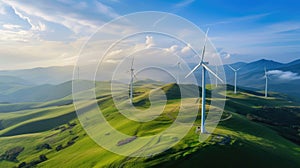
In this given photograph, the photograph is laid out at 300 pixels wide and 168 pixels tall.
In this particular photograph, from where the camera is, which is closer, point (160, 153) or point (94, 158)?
point (160, 153)

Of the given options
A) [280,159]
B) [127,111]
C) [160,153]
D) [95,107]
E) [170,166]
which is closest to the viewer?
[170,166]

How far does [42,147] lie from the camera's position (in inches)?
5581

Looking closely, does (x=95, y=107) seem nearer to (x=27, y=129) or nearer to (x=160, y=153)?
(x=27, y=129)

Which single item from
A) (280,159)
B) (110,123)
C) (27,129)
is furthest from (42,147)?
(280,159)

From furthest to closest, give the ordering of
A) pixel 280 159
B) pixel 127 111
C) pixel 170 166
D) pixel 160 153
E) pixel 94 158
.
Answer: pixel 127 111
pixel 94 158
pixel 280 159
pixel 160 153
pixel 170 166

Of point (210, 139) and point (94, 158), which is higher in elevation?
point (210, 139)

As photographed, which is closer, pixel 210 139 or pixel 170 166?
pixel 170 166

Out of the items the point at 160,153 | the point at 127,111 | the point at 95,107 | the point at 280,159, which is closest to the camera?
the point at 160,153

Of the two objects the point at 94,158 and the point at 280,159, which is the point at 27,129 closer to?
the point at 94,158

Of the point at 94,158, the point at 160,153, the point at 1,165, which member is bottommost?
the point at 1,165

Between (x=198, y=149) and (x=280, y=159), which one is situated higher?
(x=198, y=149)

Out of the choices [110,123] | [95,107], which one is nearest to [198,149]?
[110,123]

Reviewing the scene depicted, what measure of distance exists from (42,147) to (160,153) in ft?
303

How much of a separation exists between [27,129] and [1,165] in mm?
70767
